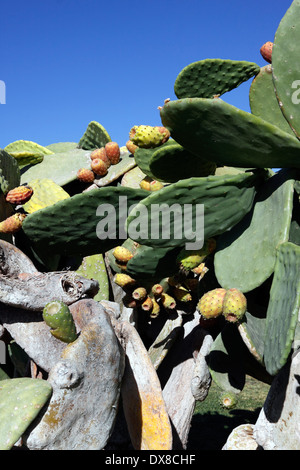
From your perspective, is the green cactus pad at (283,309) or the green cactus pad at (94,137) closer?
the green cactus pad at (283,309)

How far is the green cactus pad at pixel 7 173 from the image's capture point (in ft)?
7.84

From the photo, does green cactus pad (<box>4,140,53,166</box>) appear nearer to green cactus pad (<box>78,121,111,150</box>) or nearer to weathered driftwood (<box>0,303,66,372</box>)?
green cactus pad (<box>78,121,111,150</box>)

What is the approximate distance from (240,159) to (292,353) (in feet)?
2.36

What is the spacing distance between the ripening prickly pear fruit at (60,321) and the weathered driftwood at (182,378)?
948 millimetres

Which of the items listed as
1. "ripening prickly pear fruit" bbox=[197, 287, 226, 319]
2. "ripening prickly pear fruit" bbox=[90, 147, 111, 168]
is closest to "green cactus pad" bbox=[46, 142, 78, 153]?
"ripening prickly pear fruit" bbox=[90, 147, 111, 168]

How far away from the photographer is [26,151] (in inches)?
117

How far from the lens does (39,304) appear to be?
1.99m

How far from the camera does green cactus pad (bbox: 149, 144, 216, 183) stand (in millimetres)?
1930

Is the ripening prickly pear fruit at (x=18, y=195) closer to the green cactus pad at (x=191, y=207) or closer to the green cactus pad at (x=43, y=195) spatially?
the green cactus pad at (x=43, y=195)

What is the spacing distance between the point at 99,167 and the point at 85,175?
0.09 metres

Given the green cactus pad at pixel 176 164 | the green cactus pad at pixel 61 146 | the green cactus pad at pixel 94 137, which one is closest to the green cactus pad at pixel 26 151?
the green cactus pad at pixel 94 137

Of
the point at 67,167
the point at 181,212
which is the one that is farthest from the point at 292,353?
the point at 67,167

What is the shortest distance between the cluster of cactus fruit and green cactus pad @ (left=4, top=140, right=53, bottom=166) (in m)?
0.33

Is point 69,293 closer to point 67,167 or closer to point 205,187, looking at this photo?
point 205,187
